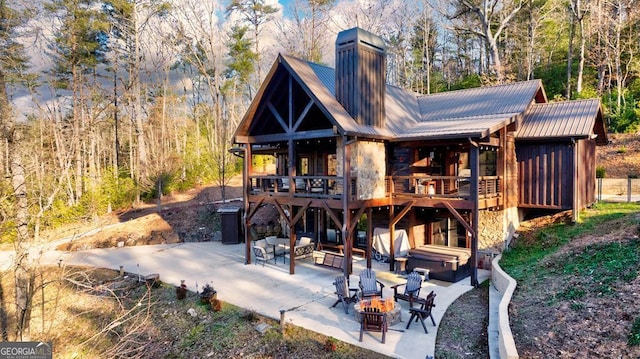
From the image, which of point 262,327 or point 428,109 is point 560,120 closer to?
point 428,109

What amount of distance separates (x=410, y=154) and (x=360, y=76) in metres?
3.46

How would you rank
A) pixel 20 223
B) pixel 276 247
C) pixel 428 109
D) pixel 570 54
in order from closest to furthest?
1. pixel 20 223
2. pixel 276 247
3. pixel 428 109
4. pixel 570 54

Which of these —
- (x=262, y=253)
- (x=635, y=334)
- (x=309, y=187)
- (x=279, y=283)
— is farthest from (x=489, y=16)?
(x=635, y=334)

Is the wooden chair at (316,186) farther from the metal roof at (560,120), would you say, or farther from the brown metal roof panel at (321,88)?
the metal roof at (560,120)

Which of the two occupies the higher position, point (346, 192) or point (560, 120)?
point (560, 120)

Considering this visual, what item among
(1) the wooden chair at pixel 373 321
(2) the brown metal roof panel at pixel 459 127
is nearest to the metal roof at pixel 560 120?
(2) the brown metal roof panel at pixel 459 127

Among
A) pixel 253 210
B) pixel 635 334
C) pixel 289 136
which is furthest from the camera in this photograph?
pixel 253 210

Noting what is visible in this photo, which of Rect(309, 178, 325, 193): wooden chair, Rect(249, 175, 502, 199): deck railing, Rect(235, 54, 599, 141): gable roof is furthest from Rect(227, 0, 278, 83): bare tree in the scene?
Rect(249, 175, 502, 199): deck railing

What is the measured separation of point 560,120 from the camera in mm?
13344

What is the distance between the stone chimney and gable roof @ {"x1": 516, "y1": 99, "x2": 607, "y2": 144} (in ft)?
17.5

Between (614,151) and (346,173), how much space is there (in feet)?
69.0

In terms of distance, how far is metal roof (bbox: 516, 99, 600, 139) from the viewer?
12602 millimetres

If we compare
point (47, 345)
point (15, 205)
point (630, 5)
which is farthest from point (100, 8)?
point (630, 5)

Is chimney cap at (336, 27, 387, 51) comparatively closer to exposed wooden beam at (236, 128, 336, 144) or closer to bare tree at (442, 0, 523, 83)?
exposed wooden beam at (236, 128, 336, 144)
